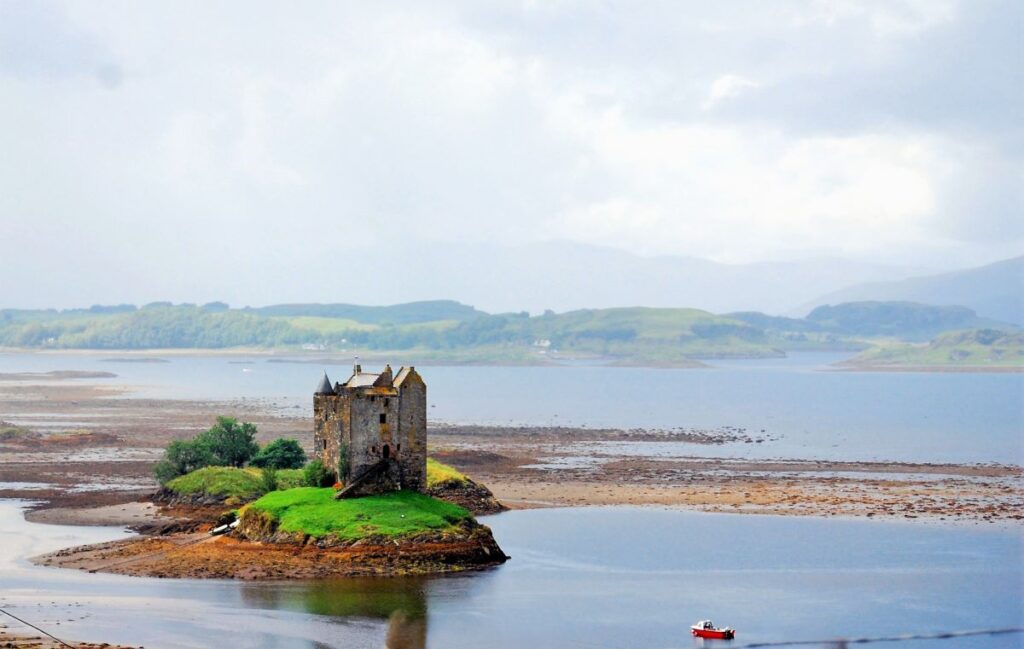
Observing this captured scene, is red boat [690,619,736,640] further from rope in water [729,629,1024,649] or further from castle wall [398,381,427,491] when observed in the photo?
castle wall [398,381,427,491]

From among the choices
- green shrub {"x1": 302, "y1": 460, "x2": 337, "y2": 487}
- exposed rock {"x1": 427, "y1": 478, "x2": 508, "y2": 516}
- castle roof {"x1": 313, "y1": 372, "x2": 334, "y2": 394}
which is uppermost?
castle roof {"x1": 313, "y1": 372, "x2": 334, "y2": 394}

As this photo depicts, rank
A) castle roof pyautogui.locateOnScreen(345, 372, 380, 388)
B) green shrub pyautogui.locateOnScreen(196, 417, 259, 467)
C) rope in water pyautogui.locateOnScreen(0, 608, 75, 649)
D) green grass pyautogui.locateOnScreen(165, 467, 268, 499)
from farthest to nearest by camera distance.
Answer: green shrub pyautogui.locateOnScreen(196, 417, 259, 467) < green grass pyautogui.locateOnScreen(165, 467, 268, 499) < castle roof pyautogui.locateOnScreen(345, 372, 380, 388) < rope in water pyautogui.locateOnScreen(0, 608, 75, 649)

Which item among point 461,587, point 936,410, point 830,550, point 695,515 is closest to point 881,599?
point 830,550

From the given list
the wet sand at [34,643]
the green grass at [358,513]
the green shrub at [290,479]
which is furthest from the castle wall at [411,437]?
the wet sand at [34,643]

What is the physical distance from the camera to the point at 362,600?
5481 cm

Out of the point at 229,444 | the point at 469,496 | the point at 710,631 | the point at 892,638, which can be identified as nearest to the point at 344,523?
the point at 710,631

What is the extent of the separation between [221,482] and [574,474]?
107 ft

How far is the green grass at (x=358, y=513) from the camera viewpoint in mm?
62219

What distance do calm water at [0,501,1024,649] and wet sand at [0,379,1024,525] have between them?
11.0m

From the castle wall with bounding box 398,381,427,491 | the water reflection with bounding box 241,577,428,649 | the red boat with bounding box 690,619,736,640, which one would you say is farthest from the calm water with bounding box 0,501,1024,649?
the castle wall with bounding box 398,381,427,491

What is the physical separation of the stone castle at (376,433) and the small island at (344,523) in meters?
0.05

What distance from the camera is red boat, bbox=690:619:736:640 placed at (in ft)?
162

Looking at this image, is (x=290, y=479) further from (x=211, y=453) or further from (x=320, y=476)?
(x=211, y=453)

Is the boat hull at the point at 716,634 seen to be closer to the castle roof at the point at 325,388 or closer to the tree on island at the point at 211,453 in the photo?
the castle roof at the point at 325,388
